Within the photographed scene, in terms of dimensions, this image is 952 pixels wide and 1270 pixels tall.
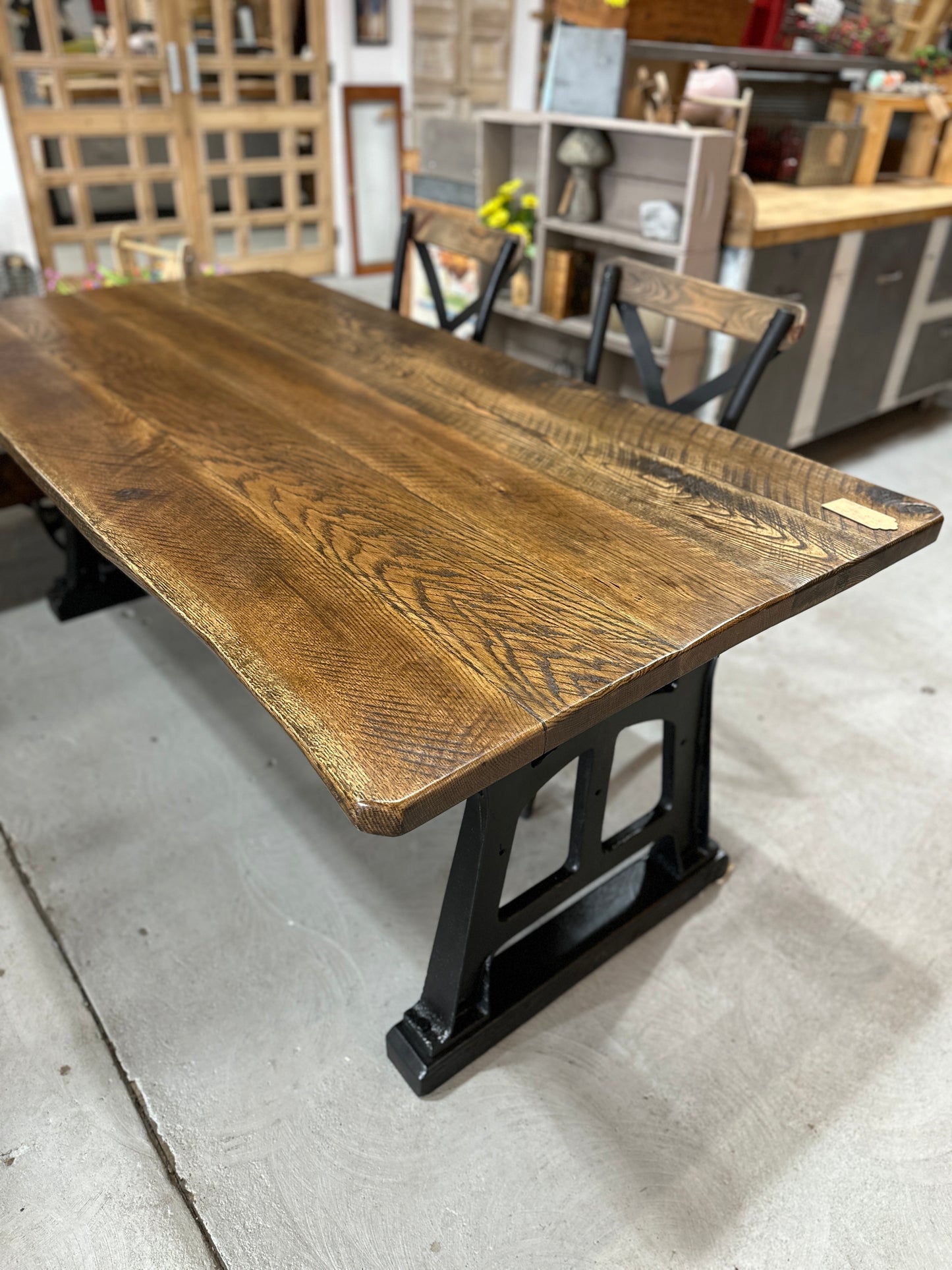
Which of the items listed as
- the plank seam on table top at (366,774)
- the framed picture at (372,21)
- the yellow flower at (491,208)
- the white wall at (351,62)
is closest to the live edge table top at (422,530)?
the plank seam on table top at (366,774)

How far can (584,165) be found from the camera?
9.01 ft

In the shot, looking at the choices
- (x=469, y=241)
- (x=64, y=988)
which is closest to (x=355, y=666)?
(x=64, y=988)

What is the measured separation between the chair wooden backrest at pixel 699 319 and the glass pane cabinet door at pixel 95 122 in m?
3.90

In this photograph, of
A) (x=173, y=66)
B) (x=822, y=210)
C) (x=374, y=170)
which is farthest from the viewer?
(x=374, y=170)

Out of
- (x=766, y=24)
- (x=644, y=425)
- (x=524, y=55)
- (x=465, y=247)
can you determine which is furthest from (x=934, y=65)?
(x=644, y=425)

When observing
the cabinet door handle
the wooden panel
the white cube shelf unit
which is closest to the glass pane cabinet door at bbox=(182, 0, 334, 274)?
the cabinet door handle

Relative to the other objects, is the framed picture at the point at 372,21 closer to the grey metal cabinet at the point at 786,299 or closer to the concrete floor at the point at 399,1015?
the grey metal cabinet at the point at 786,299

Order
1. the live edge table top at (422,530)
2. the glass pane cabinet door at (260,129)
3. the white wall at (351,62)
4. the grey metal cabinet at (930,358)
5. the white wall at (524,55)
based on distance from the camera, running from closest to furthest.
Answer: the live edge table top at (422,530) → the grey metal cabinet at (930,358) → the glass pane cabinet door at (260,129) → the white wall at (351,62) → the white wall at (524,55)

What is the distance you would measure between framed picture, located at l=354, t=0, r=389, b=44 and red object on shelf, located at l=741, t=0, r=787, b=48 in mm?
2762

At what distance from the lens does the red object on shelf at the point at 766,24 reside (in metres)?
3.38

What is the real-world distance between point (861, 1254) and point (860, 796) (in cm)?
93

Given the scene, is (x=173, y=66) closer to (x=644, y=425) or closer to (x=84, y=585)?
(x=84, y=585)

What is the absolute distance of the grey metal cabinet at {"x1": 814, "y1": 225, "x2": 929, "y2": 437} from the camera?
3.10 metres

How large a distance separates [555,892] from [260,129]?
515 centimetres
